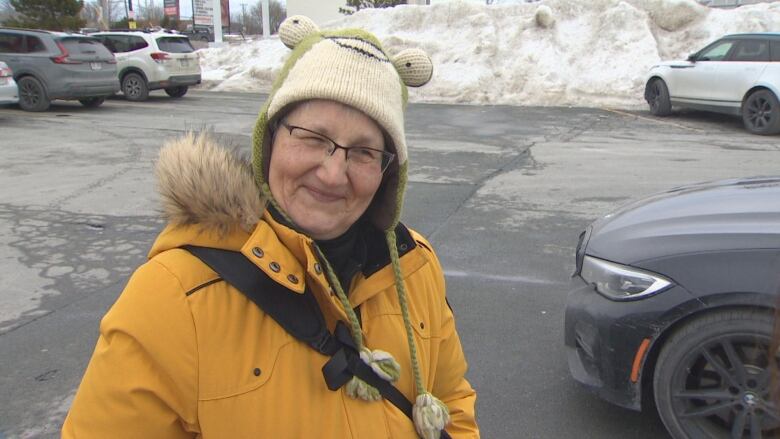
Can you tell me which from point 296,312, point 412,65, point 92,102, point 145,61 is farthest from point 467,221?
point 145,61

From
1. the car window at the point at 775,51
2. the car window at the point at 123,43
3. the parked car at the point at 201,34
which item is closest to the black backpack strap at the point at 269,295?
the car window at the point at 775,51

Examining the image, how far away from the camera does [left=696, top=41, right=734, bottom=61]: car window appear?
1324 centimetres

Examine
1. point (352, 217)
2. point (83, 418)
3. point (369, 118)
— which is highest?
point (369, 118)

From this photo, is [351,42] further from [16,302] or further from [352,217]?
[16,302]

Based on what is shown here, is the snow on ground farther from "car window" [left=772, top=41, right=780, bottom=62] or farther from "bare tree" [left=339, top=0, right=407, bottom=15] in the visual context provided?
"bare tree" [left=339, top=0, right=407, bottom=15]

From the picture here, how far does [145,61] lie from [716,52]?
45.9 ft

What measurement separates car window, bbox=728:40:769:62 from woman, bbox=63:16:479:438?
13.3 meters

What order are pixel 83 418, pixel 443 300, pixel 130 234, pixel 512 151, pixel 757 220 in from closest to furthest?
pixel 83 418
pixel 443 300
pixel 757 220
pixel 130 234
pixel 512 151

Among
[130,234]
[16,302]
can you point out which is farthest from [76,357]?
[130,234]

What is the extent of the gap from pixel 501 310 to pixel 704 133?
9755 millimetres

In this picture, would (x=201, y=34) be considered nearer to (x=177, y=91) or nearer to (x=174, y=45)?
(x=177, y=91)

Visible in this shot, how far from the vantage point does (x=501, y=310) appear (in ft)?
14.8

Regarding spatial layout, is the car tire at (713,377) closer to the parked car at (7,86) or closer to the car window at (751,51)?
the car window at (751,51)

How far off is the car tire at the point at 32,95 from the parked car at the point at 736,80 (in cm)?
1401
